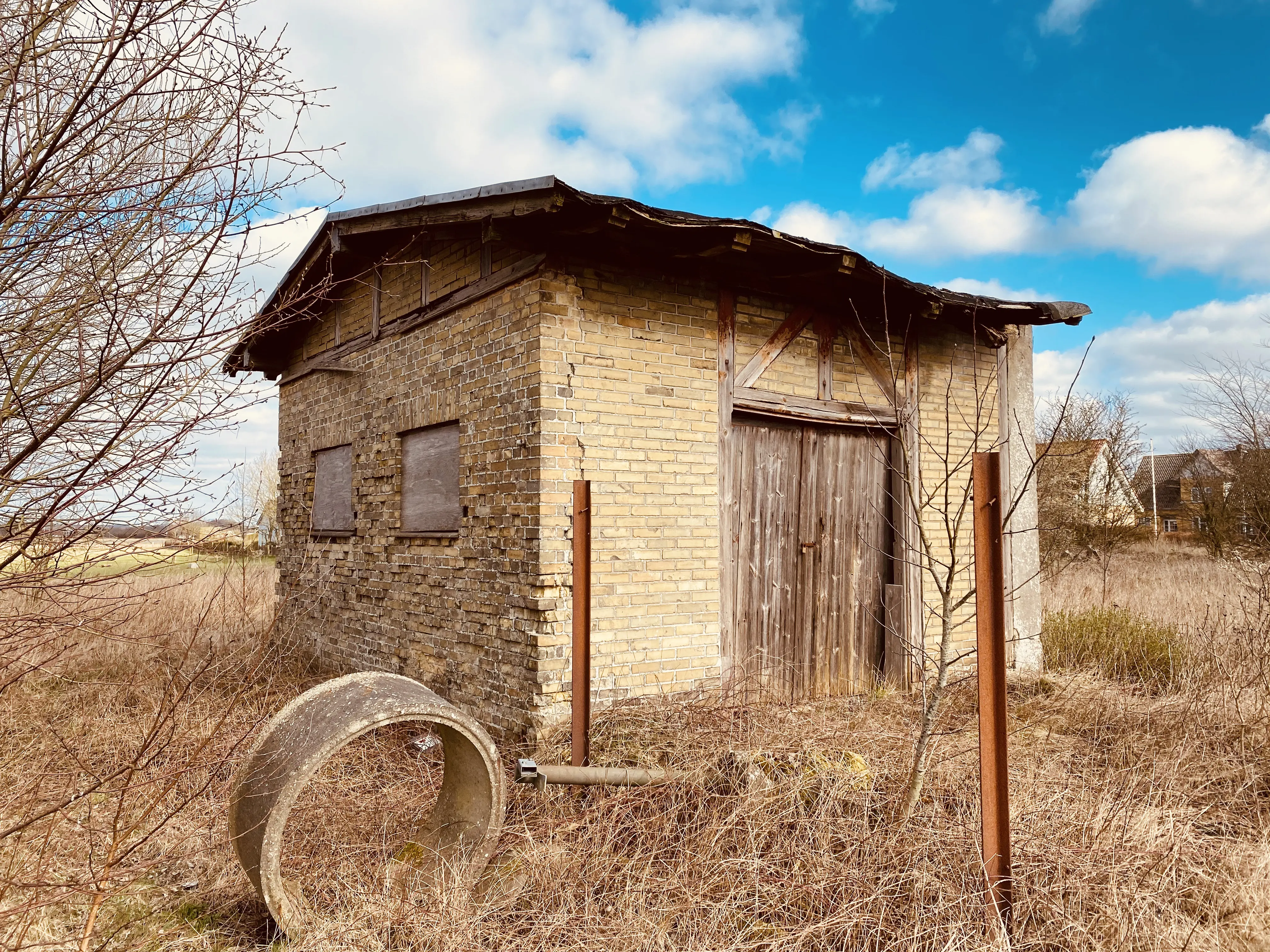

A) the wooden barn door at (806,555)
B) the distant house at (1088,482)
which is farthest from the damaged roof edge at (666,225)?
the distant house at (1088,482)

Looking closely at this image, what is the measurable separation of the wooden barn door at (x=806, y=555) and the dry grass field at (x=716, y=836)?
60 centimetres

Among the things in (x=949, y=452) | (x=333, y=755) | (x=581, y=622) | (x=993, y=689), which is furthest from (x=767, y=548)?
(x=333, y=755)

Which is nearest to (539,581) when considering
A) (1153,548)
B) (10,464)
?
(10,464)

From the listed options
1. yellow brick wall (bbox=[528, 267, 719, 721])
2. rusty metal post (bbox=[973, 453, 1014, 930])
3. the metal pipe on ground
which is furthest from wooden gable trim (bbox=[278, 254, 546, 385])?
rusty metal post (bbox=[973, 453, 1014, 930])

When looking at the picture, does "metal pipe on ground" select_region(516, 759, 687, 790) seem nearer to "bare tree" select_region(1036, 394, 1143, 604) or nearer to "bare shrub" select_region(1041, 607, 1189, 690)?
"bare shrub" select_region(1041, 607, 1189, 690)

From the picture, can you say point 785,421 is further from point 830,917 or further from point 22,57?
point 22,57

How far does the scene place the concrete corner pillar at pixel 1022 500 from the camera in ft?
27.7

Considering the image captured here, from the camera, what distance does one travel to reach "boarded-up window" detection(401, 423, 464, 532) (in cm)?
695

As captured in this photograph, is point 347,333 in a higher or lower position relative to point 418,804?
higher

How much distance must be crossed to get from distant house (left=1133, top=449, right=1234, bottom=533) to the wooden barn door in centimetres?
1163

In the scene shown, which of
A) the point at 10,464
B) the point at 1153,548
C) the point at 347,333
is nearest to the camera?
the point at 10,464

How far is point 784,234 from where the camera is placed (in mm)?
5914

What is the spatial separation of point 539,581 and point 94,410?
3076 millimetres

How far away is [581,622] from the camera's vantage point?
4922mm
